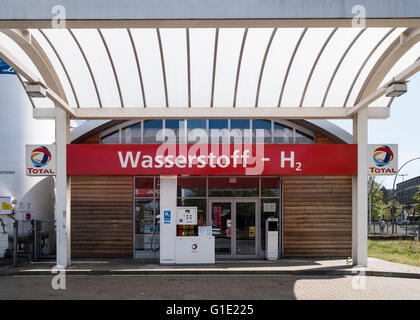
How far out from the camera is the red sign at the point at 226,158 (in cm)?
1149

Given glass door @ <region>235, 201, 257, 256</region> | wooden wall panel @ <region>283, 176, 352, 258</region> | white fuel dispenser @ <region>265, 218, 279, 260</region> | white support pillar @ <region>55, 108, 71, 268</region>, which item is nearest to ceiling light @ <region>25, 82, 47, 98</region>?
white support pillar @ <region>55, 108, 71, 268</region>

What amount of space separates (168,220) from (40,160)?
4.09 metres

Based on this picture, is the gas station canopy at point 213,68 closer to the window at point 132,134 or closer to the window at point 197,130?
the window at point 197,130

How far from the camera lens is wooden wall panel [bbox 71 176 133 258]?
536 inches

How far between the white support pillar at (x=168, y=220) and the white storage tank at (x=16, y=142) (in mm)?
5356

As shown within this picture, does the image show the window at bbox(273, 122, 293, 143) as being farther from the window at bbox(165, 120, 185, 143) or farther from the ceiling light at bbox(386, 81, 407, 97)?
the ceiling light at bbox(386, 81, 407, 97)

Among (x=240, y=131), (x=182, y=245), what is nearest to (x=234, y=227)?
(x=182, y=245)

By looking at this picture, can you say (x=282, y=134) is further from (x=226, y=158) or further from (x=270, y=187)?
(x=226, y=158)

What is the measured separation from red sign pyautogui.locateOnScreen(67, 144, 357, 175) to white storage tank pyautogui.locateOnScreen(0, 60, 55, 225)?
12.8 ft

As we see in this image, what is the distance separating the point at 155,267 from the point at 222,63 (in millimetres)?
6143

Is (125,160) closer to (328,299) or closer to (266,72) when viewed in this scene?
(266,72)

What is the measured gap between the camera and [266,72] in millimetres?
11055

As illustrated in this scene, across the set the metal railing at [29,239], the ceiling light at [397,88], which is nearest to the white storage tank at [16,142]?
the metal railing at [29,239]
